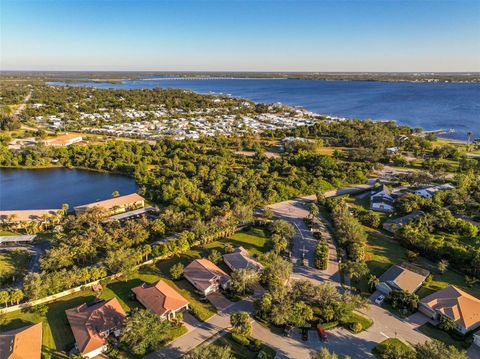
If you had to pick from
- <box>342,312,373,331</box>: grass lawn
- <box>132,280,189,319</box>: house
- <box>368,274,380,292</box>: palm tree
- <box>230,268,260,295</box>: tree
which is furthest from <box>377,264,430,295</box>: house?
<box>132,280,189,319</box>: house

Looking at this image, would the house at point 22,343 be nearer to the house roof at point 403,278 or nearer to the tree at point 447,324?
the house roof at point 403,278

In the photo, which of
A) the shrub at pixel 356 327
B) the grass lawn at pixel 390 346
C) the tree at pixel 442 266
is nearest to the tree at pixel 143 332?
the shrub at pixel 356 327

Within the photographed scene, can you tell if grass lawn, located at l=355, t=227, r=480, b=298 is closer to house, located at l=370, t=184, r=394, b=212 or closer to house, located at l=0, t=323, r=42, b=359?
house, located at l=370, t=184, r=394, b=212

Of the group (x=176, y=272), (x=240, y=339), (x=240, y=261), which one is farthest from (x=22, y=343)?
(x=240, y=261)

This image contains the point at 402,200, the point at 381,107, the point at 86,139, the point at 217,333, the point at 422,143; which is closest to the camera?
the point at 217,333

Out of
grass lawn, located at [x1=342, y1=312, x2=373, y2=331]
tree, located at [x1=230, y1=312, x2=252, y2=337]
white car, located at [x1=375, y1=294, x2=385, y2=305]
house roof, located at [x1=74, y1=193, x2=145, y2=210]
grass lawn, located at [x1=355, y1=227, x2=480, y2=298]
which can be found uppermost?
house roof, located at [x1=74, y1=193, x2=145, y2=210]

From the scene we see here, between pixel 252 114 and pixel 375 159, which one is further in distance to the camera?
pixel 252 114

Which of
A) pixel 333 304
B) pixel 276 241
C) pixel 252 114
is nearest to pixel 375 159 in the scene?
pixel 276 241

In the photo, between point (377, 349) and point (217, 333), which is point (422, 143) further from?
point (217, 333)
